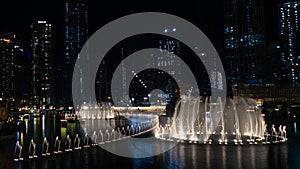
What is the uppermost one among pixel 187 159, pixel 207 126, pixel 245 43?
pixel 245 43

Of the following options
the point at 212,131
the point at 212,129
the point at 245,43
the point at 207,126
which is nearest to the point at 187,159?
the point at 212,131

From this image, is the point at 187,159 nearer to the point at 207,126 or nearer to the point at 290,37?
the point at 207,126

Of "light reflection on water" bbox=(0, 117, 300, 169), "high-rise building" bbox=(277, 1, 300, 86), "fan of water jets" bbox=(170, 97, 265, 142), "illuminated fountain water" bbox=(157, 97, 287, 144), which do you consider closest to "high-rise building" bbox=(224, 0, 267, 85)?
"high-rise building" bbox=(277, 1, 300, 86)

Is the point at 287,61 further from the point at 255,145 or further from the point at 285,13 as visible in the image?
the point at 255,145

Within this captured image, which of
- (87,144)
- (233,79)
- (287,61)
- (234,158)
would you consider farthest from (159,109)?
(234,158)

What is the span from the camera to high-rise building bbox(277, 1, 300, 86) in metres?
Answer: 115

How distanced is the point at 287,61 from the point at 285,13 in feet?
76.4

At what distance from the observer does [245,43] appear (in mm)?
115562

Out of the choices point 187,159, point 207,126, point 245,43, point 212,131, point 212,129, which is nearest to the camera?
point 187,159

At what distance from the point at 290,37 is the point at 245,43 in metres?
23.9

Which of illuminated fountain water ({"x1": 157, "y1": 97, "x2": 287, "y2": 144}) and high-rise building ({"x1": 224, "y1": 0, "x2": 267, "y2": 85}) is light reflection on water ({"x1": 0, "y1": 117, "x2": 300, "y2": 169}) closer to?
illuminated fountain water ({"x1": 157, "y1": 97, "x2": 287, "y2": 144})

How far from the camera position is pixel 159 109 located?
9025cm

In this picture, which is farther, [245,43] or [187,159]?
[245,43]

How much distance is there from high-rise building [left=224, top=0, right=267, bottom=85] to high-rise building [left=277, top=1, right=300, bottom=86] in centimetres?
829
